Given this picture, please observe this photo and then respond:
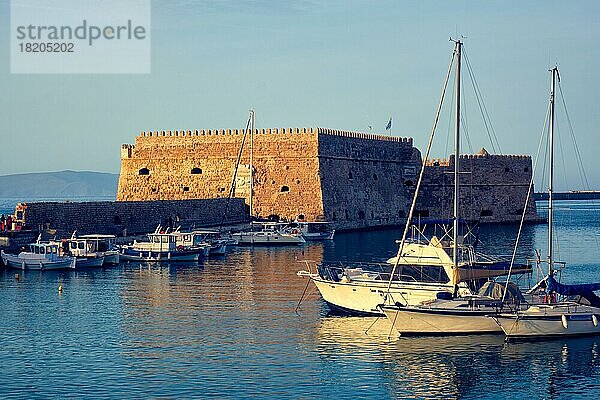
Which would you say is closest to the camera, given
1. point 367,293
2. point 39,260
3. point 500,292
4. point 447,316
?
point 447,316

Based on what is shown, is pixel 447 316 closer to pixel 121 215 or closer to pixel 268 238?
pixel 121 215

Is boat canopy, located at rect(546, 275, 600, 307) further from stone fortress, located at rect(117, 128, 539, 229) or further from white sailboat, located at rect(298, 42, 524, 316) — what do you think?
stone fortress, located at rect(117, 128, 539, 229)

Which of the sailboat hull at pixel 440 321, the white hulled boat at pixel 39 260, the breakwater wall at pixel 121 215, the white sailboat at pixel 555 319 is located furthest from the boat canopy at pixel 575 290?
the breakwater wall at pixel 121 215

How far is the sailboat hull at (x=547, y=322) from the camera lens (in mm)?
19594

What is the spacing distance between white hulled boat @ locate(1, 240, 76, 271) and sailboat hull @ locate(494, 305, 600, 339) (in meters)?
16.4

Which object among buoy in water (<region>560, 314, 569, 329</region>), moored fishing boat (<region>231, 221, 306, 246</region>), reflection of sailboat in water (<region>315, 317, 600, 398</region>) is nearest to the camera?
→ reflection of sailboat in water (<region>315, 317, 600, 398</region>)

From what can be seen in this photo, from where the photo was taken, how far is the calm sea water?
53.7 feet

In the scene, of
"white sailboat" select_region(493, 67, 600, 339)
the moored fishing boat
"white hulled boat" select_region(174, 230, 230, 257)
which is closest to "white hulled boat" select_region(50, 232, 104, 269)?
"white hulled boat" select_region(174, 230, 230, 257)

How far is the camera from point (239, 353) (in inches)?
737

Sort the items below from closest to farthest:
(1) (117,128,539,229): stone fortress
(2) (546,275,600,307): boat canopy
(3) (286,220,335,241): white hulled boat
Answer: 1. (2) (546,275,600,307): boat canopy
2. (3) (286,220,335,241): white hulled boat
3. (1) (117,128,539,229): stone fortress

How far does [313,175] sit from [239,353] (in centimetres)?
2998

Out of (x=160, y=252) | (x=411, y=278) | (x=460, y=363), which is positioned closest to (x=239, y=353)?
(x=460, y=363)

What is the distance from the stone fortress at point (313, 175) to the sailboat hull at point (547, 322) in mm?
28626

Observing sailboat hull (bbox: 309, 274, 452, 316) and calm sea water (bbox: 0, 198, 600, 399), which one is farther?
sailboat hull (bbox: 309, 274, 452, 316)
